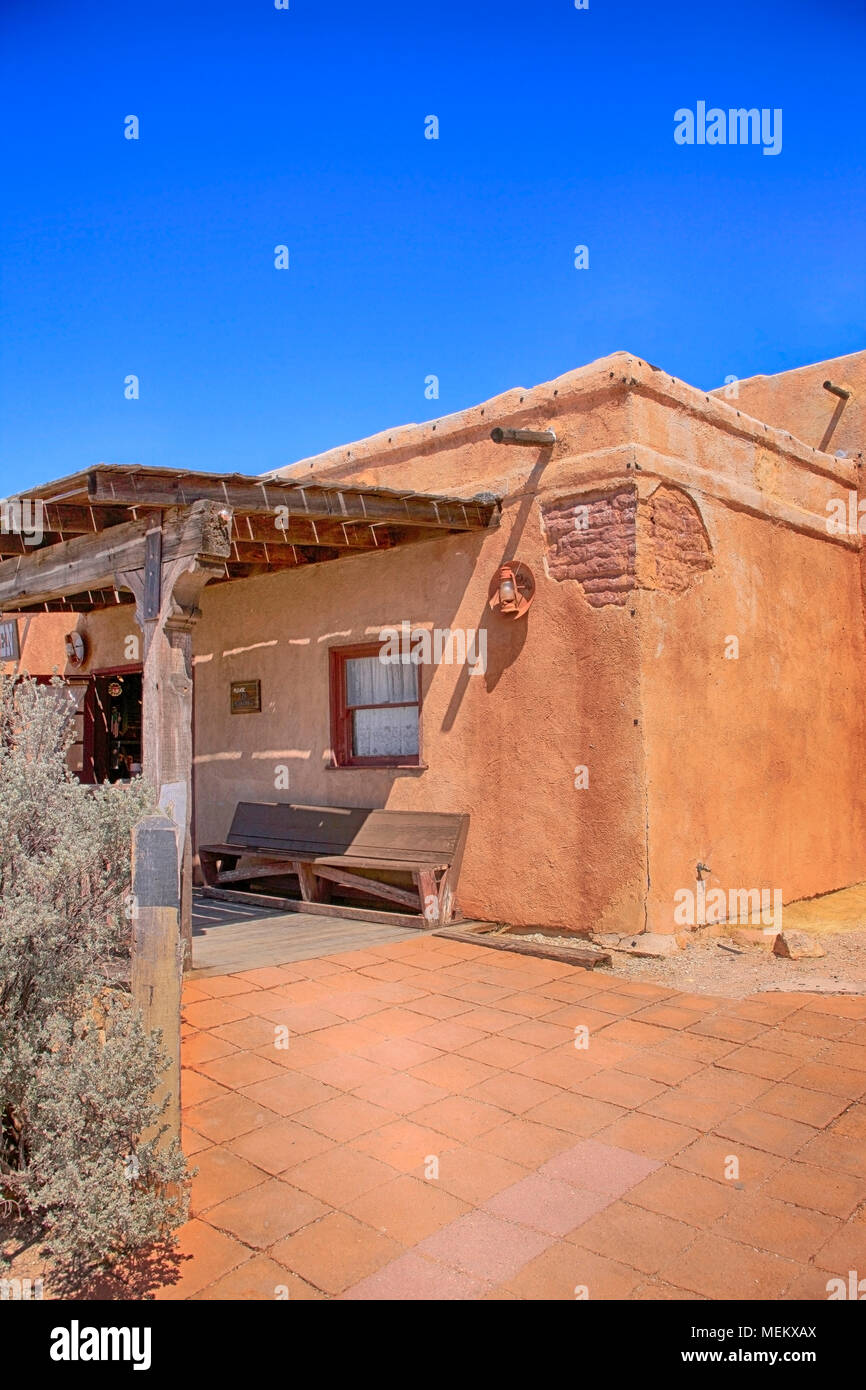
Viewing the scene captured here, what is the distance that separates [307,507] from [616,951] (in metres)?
3.56

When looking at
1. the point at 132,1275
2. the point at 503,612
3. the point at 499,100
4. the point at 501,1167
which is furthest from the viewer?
the point at 499,100

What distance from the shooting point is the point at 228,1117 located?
3.51 meters

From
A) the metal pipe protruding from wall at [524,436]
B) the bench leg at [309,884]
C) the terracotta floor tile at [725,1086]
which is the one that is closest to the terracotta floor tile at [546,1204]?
the terracotta floor tile at [725,1086]

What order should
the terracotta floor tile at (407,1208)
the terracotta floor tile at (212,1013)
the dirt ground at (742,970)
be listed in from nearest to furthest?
the terracotta floor tile at (407,1208)
the terracotta floor tile at (212,1013)
the dirt ground at (742,970)

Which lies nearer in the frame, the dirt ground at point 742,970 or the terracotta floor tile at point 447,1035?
the terracotta floor tile at point 447,1035

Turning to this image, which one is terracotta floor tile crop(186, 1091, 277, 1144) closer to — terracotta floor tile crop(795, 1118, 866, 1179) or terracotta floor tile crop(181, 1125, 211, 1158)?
terracotta floor tile crop(181, 1125, 211, 1158)

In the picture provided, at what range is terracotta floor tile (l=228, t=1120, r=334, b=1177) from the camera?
3.14 metres

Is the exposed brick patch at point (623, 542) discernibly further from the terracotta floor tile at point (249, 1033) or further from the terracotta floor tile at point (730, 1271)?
the terracotta floor tile at point (730, 1271)

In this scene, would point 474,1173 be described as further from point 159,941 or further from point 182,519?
point 182,519

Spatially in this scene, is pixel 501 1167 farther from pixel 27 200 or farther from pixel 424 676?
pixel 27 200

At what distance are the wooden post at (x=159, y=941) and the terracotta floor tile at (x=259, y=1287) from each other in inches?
19.3

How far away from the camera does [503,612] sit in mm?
6508

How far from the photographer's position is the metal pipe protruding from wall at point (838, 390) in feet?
27.3

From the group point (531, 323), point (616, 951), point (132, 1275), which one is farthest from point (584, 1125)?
point (531, 323)
